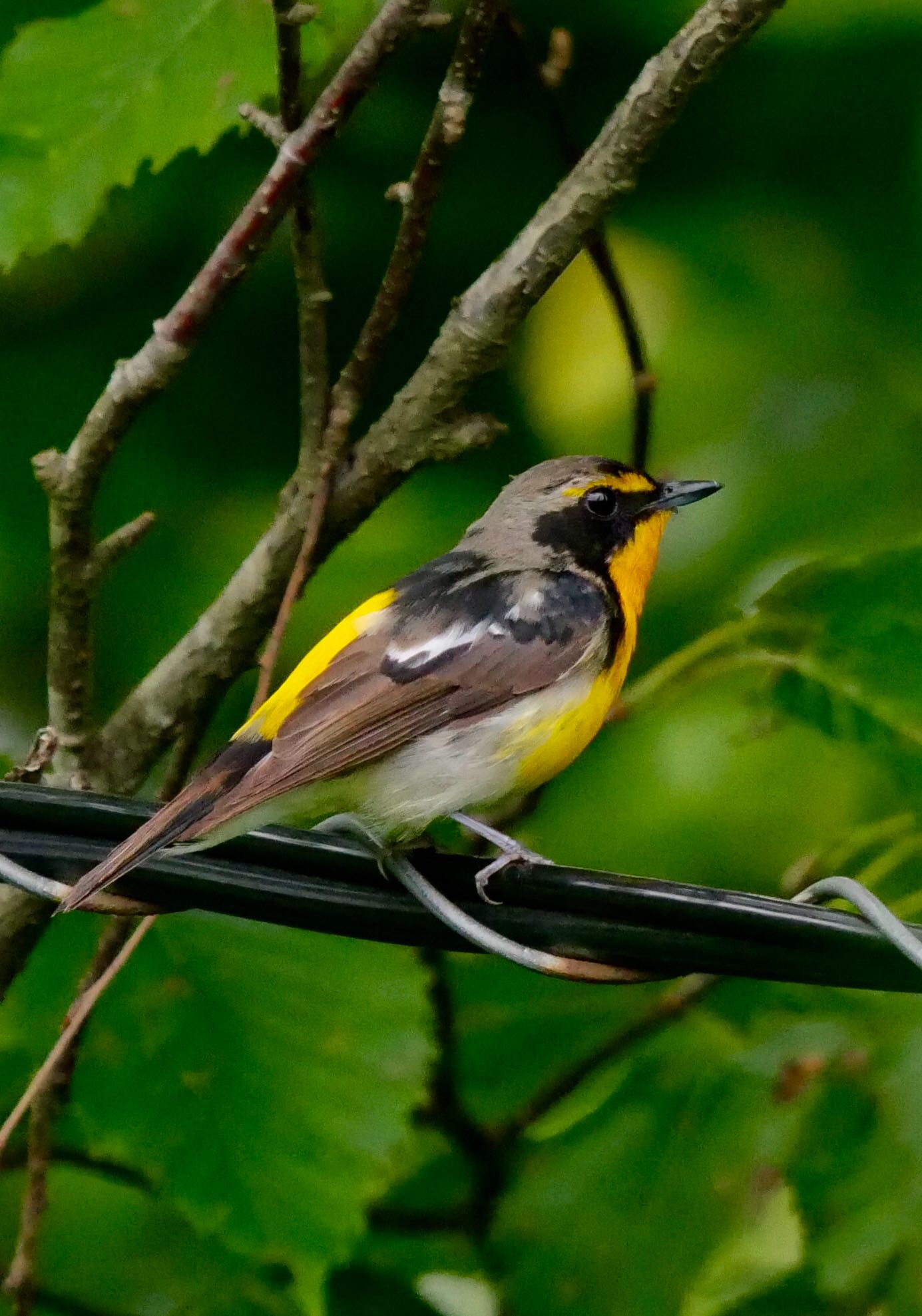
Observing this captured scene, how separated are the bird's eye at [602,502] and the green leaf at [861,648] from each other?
0.67 meters

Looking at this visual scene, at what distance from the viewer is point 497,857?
2381 millimetres

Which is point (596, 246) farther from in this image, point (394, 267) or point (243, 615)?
point (243, 615)

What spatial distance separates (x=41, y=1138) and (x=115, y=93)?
5.78 ft

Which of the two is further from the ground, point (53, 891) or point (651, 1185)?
point (53, 891)

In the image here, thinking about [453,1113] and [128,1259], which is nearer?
[453,1113]

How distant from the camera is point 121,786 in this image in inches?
112

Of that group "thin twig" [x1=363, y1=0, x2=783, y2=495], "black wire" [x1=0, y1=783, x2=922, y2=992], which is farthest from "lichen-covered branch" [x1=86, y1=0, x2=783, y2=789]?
"black wire" [x1=0, y1=783, x2=922, y2=992]

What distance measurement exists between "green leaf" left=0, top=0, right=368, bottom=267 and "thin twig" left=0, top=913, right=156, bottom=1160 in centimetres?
109

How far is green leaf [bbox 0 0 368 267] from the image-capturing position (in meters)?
2.47

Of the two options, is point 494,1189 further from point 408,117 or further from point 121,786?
point 408,117

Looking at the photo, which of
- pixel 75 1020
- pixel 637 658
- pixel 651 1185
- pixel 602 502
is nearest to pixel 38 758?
pixel 75 1020

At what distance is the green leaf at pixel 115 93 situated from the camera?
2467 mm

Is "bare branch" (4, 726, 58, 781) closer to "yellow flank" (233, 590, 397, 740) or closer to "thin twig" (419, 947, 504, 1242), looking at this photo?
"yellow flank" (233, 590, 397, 740)

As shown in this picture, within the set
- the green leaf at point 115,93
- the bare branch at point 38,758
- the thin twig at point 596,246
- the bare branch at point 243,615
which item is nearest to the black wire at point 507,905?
the bare branch at point 38,758
